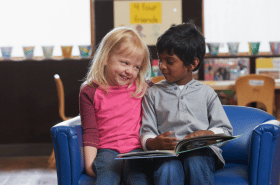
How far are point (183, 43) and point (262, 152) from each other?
1.76 feet

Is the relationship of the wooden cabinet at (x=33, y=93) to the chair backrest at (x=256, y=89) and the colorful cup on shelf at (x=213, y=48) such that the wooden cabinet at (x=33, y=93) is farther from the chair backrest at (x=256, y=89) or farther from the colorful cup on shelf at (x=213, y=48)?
the chair backrest at (x=256, y=89)

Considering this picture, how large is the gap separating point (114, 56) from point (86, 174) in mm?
531

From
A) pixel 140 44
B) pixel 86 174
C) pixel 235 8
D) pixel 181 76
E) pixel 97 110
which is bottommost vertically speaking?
pixel 86 174

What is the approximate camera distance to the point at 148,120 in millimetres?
1384

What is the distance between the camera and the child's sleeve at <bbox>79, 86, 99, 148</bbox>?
1.34 meters

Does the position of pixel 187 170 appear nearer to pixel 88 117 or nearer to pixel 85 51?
pixel 88 117

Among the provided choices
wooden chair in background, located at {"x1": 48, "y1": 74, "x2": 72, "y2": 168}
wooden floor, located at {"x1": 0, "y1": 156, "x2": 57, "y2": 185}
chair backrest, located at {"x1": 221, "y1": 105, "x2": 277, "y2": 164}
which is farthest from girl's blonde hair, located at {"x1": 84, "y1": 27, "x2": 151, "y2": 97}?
wooden chair in background, located at {"x1": 48, "y1": 74, "x2": 72, "y2": 168}

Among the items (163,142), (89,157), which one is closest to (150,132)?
(163,142)

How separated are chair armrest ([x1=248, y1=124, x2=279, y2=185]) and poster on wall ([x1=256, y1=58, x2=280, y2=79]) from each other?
2.30 metres

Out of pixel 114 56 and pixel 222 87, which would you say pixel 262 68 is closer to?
pixel 222 87

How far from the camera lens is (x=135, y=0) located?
3506 millimetres

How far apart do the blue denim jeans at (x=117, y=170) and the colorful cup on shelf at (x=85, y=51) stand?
2.31m

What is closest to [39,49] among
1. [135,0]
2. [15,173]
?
[135,0]

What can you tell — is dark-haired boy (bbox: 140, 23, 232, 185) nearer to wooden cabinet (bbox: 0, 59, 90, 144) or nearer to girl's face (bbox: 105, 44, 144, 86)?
girl's face (bbox: 105, 44, 144, 86)
